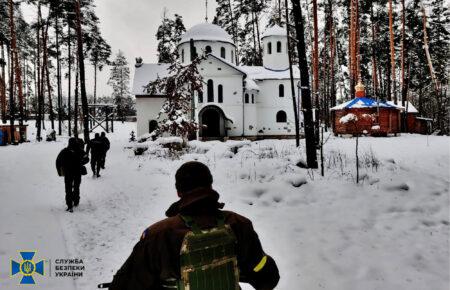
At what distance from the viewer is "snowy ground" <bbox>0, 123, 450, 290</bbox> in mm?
5355

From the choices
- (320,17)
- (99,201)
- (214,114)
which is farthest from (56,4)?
(99,201)

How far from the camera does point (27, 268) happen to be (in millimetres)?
5207

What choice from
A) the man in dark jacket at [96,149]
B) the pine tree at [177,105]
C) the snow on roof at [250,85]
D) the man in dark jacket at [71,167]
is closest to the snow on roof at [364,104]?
the snow on roof at [250,85]

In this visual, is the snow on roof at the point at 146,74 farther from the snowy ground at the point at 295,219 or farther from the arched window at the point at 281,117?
the snowy ground at the point at 295,219

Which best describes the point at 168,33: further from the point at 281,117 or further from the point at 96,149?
the point at 96,149

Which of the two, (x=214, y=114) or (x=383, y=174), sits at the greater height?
(x=214, y=114)

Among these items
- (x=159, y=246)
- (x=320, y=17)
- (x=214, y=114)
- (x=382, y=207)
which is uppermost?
(x=320, y=17)

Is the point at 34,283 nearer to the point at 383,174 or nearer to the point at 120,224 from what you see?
the point at 120,224

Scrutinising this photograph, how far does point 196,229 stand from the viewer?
195 cm

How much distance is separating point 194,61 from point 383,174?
1514 cm

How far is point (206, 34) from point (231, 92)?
774 centimetres

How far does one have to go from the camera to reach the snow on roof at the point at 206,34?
3519cm

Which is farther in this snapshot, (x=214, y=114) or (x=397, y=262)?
(x=214, y=114)

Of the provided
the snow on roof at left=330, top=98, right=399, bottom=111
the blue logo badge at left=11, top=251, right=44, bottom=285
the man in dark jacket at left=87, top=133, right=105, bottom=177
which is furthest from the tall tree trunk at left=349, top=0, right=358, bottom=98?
the blue logo badge at left=11, top=251, right=44, bottom=285
